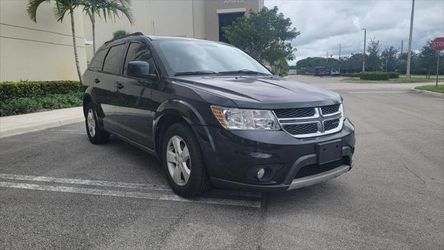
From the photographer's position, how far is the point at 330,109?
419 centimetres

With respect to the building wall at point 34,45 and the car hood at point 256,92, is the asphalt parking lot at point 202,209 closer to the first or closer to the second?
the car hood at point 256,92

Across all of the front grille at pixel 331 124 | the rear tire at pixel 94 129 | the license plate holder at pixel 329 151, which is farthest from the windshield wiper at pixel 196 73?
the rear tire at pixel 94 129

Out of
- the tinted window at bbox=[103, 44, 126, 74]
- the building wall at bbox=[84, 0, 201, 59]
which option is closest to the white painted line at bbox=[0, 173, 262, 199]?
the tinted window at bbox=[103, 44, 126, 74]

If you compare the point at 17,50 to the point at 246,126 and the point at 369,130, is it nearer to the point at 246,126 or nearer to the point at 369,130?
the point at 369,130

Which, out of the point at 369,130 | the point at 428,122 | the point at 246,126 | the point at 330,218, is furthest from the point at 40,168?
the point at 428,122

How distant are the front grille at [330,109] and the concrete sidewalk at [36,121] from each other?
6795mm

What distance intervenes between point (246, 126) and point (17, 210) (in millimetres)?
2411

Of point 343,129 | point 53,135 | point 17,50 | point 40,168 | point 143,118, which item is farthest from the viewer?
point 17,50

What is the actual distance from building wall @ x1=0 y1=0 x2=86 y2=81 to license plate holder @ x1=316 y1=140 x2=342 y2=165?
11920mm

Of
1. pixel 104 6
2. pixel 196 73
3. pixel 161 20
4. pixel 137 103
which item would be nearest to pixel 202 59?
pixel 196 73

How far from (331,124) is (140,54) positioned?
2628mm

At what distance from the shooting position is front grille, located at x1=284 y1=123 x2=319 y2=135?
374 cm

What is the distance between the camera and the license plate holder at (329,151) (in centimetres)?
383

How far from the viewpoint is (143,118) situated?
4.95 metres
